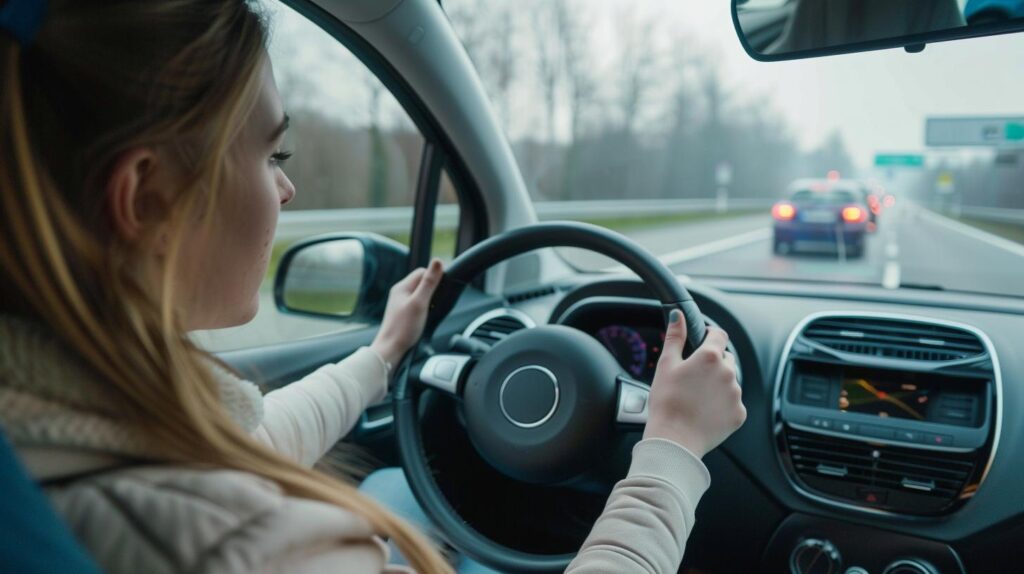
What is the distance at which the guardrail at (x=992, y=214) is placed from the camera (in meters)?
2.73

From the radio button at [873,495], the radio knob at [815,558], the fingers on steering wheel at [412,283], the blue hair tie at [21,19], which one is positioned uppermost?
the blue hair tie at [21,19]

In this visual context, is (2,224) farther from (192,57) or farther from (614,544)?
(614,544)

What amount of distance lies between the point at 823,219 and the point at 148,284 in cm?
301

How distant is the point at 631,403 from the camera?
5.79 ft

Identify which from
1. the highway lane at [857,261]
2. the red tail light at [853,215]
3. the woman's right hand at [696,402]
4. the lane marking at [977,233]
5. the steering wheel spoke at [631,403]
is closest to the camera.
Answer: the woman's right hand at [696,402]

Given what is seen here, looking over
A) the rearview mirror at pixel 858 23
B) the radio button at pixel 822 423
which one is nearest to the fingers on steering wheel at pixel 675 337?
the rearview mirror at pixel 858 23

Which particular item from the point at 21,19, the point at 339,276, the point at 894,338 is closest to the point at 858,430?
the point at 894,338

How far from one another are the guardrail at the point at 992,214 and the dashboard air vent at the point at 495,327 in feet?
5.72

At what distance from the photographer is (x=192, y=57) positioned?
95cm

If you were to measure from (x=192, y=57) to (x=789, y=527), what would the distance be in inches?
77.3

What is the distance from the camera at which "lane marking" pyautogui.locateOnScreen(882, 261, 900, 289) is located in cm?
271

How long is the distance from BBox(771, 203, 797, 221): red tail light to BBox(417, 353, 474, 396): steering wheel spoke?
198cm

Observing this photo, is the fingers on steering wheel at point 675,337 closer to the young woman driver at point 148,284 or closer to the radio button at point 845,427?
the young woman driver at point 148,284

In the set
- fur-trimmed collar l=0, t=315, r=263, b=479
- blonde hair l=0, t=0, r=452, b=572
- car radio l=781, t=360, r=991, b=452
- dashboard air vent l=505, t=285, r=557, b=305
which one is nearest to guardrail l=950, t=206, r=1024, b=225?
car radio l=781, t=360, r=991, b=452
